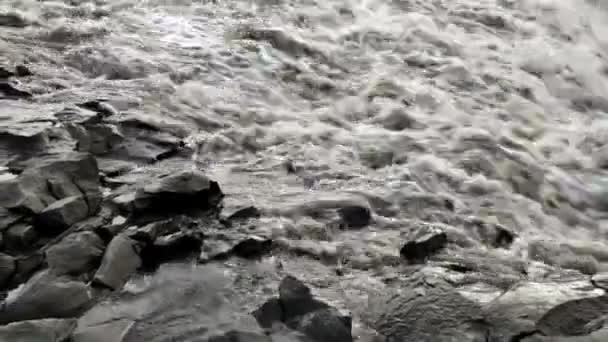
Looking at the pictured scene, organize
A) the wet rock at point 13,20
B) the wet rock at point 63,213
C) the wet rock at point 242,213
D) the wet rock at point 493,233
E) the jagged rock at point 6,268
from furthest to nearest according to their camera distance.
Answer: the wet rock at point 13,20, the wet rock at point 493,233, the wet rock at point 242,213, the wet rock at point 63,213, the jagged rock at point 6,268

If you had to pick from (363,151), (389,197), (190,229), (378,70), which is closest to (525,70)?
(378,70)

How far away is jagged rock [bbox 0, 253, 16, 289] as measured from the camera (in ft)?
9.27

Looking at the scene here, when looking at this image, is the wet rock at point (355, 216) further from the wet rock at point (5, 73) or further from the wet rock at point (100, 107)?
the wet rock at point (5, 73)

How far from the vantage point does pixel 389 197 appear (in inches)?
159

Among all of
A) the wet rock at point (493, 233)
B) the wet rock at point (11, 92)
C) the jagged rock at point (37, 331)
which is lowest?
the wet rock at point (493, 233)

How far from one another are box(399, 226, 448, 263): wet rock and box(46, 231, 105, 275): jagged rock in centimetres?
173

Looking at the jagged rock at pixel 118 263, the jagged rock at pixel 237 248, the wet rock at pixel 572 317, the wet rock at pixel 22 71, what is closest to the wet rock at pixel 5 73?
the wet rock at pixel 22 71

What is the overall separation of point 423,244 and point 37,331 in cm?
211

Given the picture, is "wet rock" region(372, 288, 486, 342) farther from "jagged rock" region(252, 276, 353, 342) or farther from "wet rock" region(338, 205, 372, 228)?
"wet rock" region(338, 205, 372, 228)

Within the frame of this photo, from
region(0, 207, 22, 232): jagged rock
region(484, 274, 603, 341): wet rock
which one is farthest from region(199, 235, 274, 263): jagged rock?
region(484, 274, 603, 341): wet rock

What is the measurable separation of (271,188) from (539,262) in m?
1.80

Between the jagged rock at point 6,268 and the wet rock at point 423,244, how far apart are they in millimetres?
2111

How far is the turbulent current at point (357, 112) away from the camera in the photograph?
3.58 m

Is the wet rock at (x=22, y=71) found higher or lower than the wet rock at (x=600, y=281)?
higher
